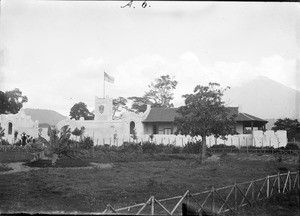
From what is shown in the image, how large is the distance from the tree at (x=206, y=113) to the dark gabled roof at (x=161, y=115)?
16.0m

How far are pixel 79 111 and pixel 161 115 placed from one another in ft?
36.2

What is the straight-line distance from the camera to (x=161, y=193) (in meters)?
10.6

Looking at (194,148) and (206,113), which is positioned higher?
(206,113)

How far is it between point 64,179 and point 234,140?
2345 centimetres

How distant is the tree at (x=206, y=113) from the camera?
72.0ft

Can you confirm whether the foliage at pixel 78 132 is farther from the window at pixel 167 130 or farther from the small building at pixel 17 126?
the window at pixel 167 130

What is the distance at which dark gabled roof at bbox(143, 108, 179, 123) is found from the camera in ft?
130

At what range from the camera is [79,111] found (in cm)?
4200

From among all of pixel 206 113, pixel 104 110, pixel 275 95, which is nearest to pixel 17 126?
pixel 104 110

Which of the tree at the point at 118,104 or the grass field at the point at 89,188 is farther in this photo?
the tree at the point at 118,104

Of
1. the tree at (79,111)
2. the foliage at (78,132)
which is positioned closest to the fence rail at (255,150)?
the foliage at (78,132)

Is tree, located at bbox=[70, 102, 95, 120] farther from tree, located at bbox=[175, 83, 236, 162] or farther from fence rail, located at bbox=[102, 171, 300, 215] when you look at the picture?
fence rail, located at bbox=[102, 171, 300, 215]

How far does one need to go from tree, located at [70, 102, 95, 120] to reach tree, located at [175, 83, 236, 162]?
71.8 ft

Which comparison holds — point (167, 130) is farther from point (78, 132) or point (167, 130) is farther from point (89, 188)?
point (89, 188)
